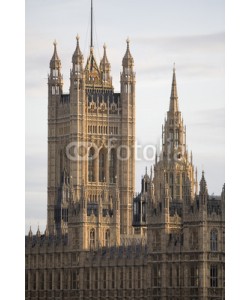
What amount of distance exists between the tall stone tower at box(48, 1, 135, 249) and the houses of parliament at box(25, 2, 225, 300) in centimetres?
6

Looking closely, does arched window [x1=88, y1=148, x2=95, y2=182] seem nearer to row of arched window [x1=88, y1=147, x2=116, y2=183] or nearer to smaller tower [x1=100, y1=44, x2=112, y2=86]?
row of arched window [x1=88, y1=147, x2=116, y2=183]

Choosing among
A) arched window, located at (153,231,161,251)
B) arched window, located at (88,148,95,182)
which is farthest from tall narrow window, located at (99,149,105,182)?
arched window, located at (153,231,161,251)

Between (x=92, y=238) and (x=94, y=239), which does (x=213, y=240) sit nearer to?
(x=94, y=239)

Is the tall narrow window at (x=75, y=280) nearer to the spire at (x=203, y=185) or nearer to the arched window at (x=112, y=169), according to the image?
the spire at (x=203, y=185)

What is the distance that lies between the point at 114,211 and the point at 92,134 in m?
18.2

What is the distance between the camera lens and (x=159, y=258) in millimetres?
56781

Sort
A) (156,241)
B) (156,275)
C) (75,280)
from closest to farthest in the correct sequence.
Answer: (156,275), (156,241), (75,280)

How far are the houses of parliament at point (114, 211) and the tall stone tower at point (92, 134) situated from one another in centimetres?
6

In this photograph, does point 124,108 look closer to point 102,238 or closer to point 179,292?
point 102,238

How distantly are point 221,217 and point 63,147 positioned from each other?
34.2 m

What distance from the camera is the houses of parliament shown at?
54.6 m

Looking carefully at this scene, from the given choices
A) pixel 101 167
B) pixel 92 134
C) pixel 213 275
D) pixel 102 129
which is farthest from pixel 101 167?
pixel 213 275

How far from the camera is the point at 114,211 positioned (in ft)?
228
